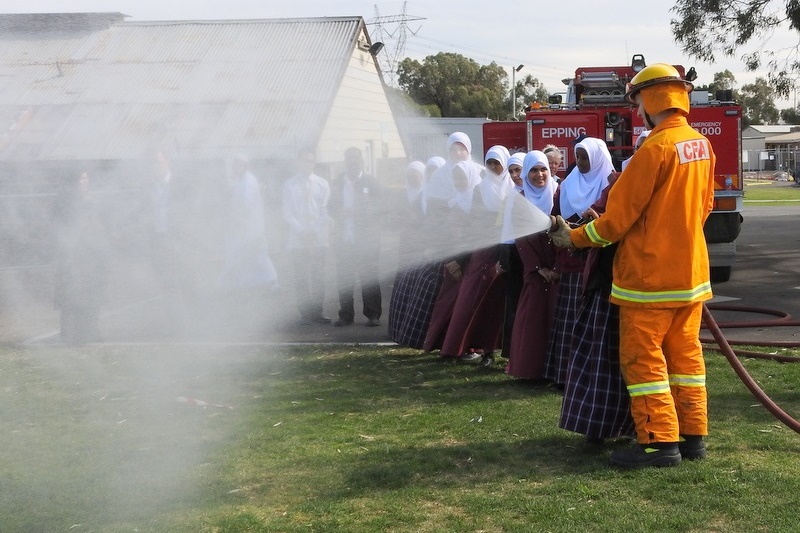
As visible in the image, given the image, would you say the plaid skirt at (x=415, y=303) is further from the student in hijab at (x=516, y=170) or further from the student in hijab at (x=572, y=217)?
the student in hijab at (x=572, y=217)

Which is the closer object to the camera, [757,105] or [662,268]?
[662,268]

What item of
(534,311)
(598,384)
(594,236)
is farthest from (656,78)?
(534,311)

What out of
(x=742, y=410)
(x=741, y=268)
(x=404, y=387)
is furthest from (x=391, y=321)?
(x=741, y=268)

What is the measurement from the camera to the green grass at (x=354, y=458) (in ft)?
14.5

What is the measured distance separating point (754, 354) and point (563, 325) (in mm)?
1948

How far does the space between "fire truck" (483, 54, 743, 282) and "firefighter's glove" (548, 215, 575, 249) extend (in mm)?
7725

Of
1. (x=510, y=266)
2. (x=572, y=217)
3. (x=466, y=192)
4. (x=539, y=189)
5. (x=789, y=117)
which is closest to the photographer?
(x=572, y=217)

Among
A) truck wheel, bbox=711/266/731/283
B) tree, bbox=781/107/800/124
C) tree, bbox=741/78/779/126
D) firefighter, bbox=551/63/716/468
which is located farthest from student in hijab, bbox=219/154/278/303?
tree, bbox=781/107/800/124

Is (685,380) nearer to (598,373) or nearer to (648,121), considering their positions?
(598,373)

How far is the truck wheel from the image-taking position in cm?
1301

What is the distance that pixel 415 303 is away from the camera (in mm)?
8539

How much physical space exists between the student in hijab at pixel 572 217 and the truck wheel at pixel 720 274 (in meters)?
6.94

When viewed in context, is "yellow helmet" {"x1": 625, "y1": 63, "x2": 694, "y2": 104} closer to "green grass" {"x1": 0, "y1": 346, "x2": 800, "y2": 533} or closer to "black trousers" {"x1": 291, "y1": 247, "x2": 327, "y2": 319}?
"green grass" {"x1": 0, "y1": 346, "x2": 800, "y2": 533}

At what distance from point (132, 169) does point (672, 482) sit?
314cm
